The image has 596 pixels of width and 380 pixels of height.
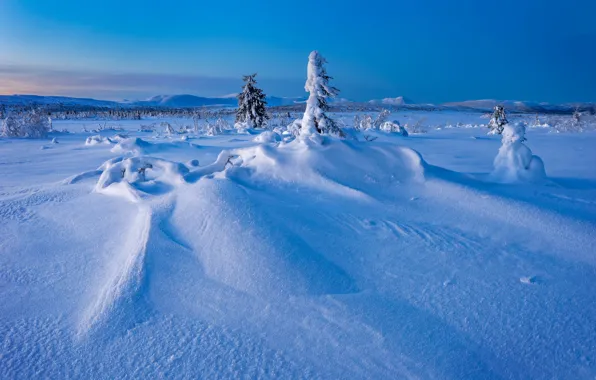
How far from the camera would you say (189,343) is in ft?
5.25

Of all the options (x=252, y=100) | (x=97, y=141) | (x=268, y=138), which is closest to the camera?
(x=268, y=138)

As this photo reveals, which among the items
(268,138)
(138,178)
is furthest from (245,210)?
(268,138)

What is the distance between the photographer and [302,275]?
6.64 feet

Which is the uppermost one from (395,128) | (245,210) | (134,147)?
(395,128)

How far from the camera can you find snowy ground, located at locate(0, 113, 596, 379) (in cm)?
152

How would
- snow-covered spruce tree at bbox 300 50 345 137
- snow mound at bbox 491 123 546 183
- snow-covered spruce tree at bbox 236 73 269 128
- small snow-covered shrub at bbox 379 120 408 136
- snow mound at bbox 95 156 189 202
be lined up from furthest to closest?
1. snow-covered spruce tree at bbox 236 73 269 128
2. small snow-covered shrub at bbox 379 120 408 136
3. snow-covered spruce tree at bbox 300 50 345 137
4. snow mound at bbox 491 123 546 183
5. snow mound at bbox 95 156 189 202

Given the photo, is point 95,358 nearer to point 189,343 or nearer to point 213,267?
point 189,343

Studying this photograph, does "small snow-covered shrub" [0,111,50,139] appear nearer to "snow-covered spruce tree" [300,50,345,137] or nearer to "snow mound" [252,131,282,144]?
"snow mound" [252,131,282,144]

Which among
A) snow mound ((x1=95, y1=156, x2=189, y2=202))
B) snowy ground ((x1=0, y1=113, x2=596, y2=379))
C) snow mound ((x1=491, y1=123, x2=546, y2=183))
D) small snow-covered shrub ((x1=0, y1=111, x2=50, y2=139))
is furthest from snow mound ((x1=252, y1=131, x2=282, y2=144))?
small snow-covered shrub ((x1=0, y1=111, x2=50, y2=139))

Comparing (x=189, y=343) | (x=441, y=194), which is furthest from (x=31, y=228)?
(x=441, y=194)

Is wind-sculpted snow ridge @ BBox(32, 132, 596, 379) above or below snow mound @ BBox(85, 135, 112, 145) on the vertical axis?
above

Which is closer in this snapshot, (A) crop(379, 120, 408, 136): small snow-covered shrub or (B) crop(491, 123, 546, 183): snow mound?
(B) crop(491, 123, 546, 183): snow mound

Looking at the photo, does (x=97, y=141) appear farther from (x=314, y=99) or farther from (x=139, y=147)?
(x=314, y=99)

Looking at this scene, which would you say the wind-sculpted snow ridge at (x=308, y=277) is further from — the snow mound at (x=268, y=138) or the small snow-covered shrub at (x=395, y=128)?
the small snow-covered shrub at (x=395, y=128)
